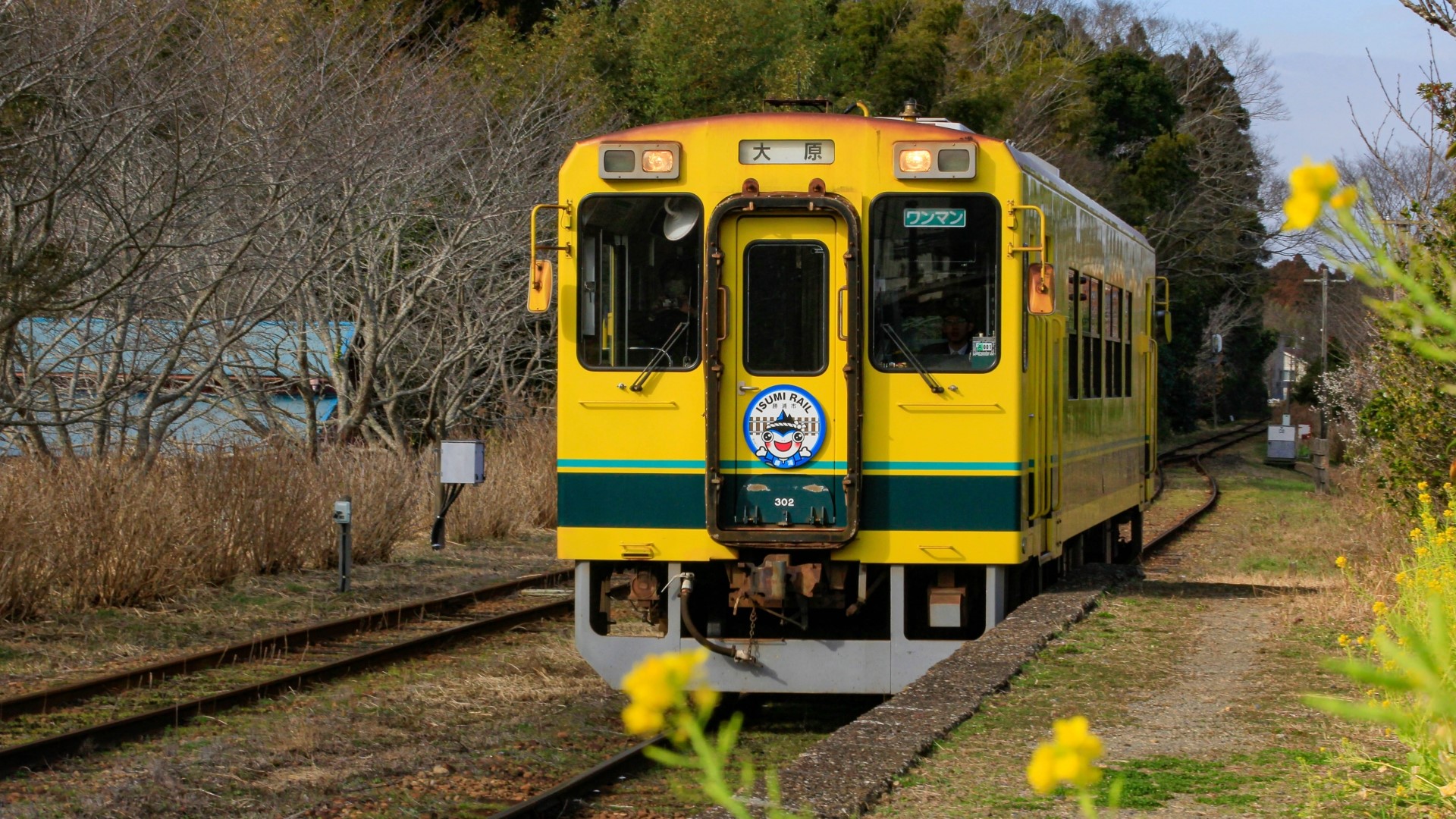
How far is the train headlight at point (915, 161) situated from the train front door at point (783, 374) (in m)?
0.44

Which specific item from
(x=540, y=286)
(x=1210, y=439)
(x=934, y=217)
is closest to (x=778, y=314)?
(x=934, y=217)

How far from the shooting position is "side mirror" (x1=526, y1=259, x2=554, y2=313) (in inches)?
337

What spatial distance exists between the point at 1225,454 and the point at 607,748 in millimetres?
36790

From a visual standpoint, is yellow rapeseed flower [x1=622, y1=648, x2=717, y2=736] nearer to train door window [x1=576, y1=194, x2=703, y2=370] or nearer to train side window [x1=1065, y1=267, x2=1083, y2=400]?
train door window [x1=576, y1=194, x2=703, y2=370]

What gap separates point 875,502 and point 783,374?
0.81 metres

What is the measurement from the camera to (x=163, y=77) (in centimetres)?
1467

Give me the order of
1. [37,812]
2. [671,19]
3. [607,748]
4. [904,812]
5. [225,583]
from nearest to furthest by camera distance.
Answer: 1. [904,812]
2. [37,812]
3. [607,748]
4. [225,583]
5. [671,19]

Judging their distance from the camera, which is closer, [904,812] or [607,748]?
[904,812]

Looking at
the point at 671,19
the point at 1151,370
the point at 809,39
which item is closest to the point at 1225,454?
the point at 809,39

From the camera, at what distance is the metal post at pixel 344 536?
44.0 ft

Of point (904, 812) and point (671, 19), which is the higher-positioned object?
point (671, 19)

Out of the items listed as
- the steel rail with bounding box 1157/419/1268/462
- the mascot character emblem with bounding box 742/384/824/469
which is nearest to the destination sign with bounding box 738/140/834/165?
the mascot character emblem with bounding box 742/384/824/469

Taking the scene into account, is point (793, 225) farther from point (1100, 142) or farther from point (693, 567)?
point (1100, 142)

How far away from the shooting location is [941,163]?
8.47 meters
